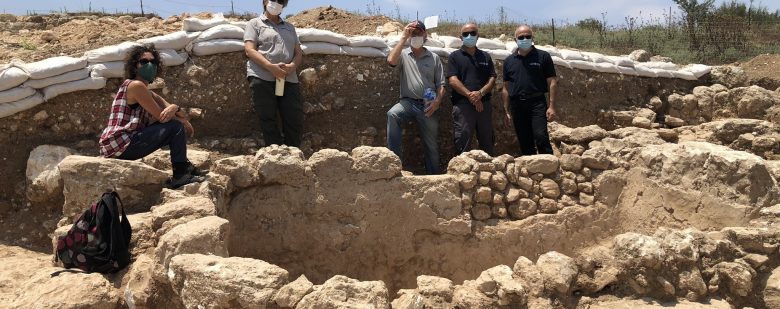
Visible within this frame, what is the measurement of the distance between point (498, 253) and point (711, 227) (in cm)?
177

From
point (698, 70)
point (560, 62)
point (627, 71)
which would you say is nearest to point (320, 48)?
point (560, 62)

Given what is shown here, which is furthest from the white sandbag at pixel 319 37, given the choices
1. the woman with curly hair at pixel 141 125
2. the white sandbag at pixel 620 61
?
the white sandbag at pixel 620 61

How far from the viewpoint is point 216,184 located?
4723mm

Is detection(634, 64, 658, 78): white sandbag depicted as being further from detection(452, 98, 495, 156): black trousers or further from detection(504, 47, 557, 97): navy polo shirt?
detection(452, 98, 495, 156): black trousers

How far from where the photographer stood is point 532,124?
21.6 feet

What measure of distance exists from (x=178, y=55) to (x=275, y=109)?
1.23m

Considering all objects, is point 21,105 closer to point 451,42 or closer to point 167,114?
point 167,114

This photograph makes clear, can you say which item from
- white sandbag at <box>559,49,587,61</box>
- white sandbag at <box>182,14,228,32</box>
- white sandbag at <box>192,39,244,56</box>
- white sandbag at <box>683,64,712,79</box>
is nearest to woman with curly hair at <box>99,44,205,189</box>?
white sandbag at <box>192,39,244,56</box>

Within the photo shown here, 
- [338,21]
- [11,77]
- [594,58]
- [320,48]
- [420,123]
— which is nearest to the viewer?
[11,77]

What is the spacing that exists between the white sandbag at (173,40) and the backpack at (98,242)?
2.96 metres

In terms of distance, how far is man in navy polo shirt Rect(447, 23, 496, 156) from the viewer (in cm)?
652

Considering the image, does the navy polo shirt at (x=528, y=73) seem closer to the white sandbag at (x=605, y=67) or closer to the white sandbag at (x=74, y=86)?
the white sandbag at (x=605, y=67)

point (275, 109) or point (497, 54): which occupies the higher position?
point (497, 54)

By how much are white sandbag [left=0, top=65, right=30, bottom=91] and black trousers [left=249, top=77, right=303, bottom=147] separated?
6.44 feet
